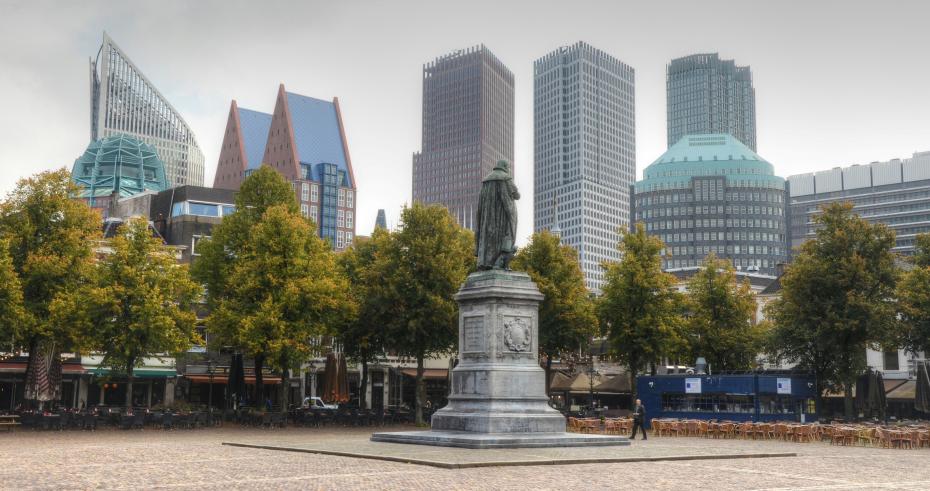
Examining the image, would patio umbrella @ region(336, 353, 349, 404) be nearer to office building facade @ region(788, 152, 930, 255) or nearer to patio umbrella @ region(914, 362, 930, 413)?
patio umbrella @ region(914, 362, 930, 413)

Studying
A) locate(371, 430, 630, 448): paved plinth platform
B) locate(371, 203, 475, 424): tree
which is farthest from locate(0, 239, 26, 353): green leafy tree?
locate(371, 430, 630, 448): paved plinth platform

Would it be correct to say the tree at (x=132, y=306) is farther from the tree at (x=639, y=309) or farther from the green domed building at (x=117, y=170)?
the green domed building at (x=117, y=170)

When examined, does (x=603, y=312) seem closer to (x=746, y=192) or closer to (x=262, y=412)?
(x=262, y=412)

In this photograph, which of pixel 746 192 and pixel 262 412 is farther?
pixel 746 192

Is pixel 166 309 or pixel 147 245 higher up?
pixel 147 245

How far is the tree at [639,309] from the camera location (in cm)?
5197

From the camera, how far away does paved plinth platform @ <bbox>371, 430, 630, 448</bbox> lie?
26109 millimetres

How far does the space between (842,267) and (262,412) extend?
1165 inches

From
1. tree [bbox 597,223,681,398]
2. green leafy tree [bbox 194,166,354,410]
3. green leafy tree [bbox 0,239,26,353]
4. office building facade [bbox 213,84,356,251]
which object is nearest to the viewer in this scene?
green leafy tree [bbox 0,239,26,353]

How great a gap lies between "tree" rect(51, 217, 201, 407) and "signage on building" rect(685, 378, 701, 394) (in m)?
24.3

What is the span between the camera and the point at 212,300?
51.8 m

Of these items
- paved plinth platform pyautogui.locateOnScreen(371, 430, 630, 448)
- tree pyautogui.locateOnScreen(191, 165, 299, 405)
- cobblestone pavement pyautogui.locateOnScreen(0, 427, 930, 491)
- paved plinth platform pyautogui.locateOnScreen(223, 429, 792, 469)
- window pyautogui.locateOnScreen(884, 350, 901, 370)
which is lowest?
cobblestone pavement pyautogui.locateOnScreen(0, 427, 930, 491)

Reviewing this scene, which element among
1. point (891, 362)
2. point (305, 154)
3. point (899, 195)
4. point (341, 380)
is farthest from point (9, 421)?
point (899, 195)

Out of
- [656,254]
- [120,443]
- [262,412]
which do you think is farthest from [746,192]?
[120,443]
